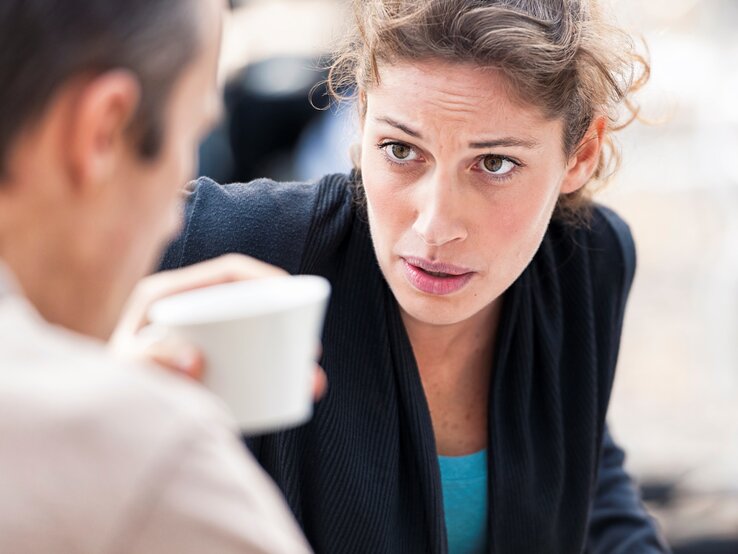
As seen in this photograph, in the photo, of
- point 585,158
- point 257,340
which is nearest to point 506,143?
point 585,158

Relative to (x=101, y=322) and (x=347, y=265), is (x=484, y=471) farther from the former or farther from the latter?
(x=101, y=322)

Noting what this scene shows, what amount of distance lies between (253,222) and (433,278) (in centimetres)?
35

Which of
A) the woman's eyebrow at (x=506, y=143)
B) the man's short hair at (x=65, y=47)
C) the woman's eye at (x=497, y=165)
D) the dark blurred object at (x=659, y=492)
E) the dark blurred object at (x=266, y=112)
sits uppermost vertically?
the dark blurred object at (x=266, y=112)

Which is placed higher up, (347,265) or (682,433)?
(347,265)

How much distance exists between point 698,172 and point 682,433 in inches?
43.8

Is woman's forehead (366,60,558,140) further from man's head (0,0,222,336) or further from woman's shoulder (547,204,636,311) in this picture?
man's head (0,0,222,336)

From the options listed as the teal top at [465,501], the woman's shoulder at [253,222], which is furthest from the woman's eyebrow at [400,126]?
the teal top at [465,501]

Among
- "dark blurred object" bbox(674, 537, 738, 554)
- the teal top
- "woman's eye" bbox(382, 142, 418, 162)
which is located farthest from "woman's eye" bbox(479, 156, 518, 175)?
"dark blurred object" bbox(674, 537, 738, 554)

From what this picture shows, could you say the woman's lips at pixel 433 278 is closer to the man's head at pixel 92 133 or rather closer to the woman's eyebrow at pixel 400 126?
the woman's eyebrow at pixel 400 126

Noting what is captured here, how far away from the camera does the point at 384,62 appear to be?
163 centimetres

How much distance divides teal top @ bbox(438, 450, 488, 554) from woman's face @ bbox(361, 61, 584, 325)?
1.08 feet

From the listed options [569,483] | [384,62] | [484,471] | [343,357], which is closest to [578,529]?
[569,483]

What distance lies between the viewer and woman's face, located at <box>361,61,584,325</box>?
5.11 feet

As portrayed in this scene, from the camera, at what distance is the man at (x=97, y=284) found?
0.75m
